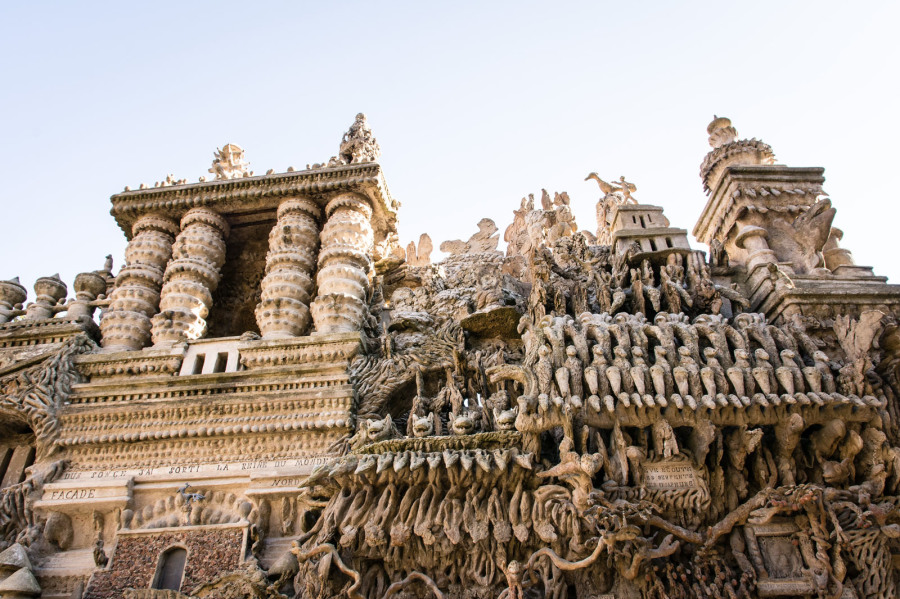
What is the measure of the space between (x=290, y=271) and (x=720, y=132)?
752 cm

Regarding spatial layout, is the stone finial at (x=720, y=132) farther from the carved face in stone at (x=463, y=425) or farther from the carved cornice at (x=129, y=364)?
the carved cornice at (x=129, y=364)

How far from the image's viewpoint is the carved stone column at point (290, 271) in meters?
10.4

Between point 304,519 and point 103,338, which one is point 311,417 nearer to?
point 304,519

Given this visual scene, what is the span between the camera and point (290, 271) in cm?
1079

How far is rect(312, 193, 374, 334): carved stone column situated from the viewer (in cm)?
1027

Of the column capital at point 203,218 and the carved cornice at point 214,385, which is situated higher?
the column capital at point 203,218

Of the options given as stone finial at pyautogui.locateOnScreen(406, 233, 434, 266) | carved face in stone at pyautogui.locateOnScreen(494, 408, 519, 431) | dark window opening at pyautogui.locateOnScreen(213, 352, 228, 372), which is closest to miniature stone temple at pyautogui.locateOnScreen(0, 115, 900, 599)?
dark window opening at pyautogui.locateOnScreen(213, 352, 228, 372)

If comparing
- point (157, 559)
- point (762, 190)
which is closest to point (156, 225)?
point (157, 559)

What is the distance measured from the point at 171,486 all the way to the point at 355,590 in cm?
321

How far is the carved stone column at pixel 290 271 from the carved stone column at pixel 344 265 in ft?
0.81

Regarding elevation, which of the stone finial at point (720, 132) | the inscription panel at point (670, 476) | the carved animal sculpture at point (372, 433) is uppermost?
the stone finial at point (720, 132)

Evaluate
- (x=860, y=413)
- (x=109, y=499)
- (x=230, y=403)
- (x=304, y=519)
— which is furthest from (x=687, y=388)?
(x=109, y=499)

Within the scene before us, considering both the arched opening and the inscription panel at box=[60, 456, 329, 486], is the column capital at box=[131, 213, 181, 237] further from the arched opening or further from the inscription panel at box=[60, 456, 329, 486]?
the arched opening

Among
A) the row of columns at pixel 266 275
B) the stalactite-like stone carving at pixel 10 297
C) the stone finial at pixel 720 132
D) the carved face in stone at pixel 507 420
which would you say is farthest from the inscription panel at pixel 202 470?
the stone finial at pixel 720 132
